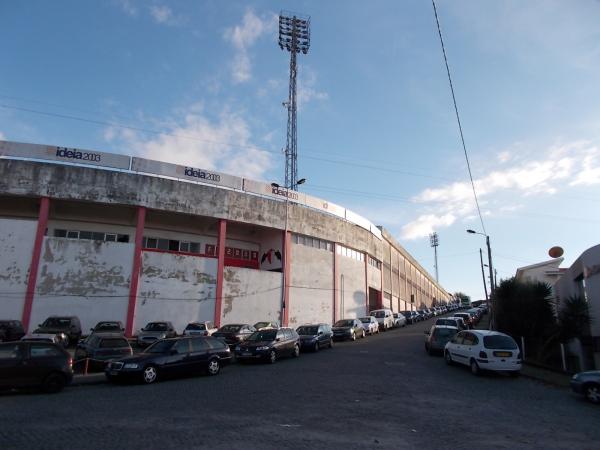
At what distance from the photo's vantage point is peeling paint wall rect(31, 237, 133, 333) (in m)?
25.5

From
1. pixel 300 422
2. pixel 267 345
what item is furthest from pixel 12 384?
pixel 267 345

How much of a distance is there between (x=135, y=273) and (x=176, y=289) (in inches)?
114

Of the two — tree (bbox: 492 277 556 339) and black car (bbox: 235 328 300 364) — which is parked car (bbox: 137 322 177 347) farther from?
tree (bbox: 492 277 556 339)

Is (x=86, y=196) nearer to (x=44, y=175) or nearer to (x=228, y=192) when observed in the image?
(x=44, y=175)

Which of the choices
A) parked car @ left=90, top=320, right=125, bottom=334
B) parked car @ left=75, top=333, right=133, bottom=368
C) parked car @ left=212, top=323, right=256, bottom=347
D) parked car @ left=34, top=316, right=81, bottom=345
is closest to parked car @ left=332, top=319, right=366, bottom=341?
parked car @ left=212, top=323, right=256, bottom=347

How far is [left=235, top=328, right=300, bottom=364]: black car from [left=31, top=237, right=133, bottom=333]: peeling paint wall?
38.8 ft

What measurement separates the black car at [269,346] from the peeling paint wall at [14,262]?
47.9ft

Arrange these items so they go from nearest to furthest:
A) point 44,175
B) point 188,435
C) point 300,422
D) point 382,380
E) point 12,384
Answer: point 188,435 < point 300,422 < point 12,384 < point 382,380 < point 44,175

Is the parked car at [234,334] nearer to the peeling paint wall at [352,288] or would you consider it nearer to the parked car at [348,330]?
the parked car at [348,330]

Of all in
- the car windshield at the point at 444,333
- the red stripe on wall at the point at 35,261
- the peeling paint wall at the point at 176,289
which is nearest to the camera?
the car windshield at the point at 444,333

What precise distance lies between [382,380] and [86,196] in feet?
72.0

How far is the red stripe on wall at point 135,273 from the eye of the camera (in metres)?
26.9

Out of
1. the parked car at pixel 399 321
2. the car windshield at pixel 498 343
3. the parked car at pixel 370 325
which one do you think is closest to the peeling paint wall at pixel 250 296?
the parked car at pixel 370 325

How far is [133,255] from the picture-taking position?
2777cm
